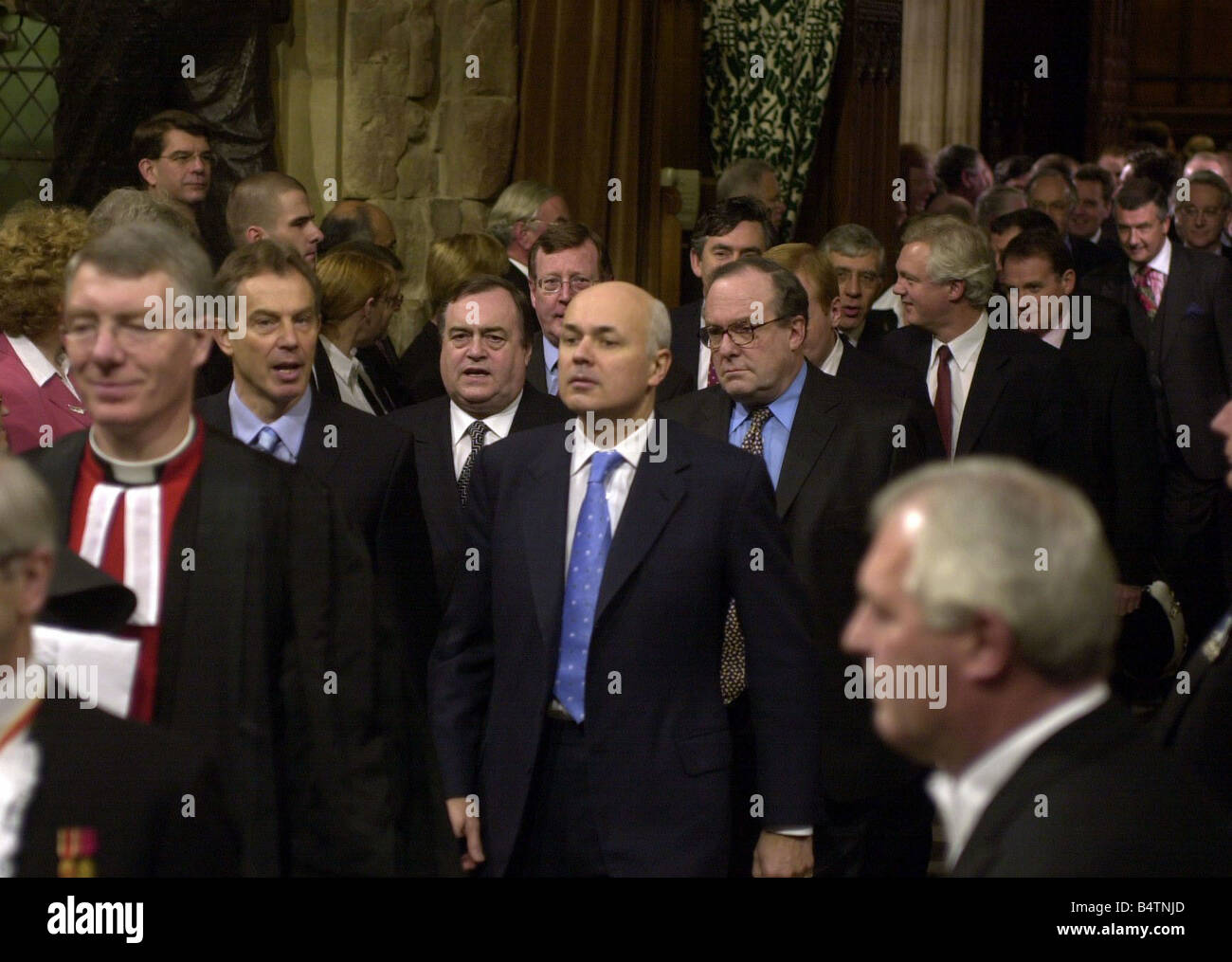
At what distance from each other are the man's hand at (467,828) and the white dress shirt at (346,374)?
169 centimetres

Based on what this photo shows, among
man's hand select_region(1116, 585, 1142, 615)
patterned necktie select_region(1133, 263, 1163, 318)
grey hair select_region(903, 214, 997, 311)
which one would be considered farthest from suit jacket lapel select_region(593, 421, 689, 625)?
patterned necktie select_region(1133, 263, 1163, 318)

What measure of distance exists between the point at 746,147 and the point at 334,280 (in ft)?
14.5

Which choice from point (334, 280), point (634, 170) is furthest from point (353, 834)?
point (634, 170)

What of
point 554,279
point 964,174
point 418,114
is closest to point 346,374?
point 554,279

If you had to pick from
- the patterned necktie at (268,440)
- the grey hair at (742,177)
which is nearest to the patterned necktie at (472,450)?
the patterned necktie at (268,440)

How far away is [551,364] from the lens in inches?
249

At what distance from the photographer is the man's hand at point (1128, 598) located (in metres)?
6.46

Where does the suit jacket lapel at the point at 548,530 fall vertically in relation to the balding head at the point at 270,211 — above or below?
below

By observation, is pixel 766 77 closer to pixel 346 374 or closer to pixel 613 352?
pixel 346 374

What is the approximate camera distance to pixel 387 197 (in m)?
8.31

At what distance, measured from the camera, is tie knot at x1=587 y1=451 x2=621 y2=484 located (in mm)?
4039

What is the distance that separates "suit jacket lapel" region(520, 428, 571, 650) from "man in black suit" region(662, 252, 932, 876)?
0.89 meters

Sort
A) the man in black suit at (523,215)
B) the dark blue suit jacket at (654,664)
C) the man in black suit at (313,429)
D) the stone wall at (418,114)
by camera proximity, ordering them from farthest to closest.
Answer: the stone wall at (418,114), the man in black suit at (523,215), the man in black suit at (313,429), the dark blue suit jacket at (654,664)

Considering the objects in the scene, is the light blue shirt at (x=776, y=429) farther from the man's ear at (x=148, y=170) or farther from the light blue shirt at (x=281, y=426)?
the man's ear at (x=148, y=170)
